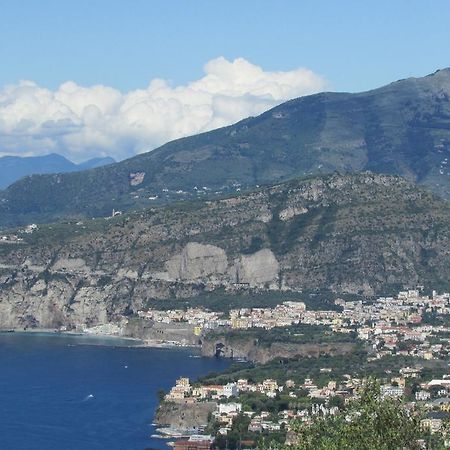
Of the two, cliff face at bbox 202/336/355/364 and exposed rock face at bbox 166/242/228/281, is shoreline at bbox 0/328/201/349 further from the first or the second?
exposed rock face at bbox 166/242/228/281

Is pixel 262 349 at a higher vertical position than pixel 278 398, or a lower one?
higher

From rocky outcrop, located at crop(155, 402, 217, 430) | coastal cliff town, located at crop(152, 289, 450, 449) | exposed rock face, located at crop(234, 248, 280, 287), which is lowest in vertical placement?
rocky outcrop, located at crop(155, 402, 217, 430)

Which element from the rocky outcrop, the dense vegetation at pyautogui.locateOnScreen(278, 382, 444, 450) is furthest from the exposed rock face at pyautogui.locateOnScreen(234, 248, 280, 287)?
the dense vegetation at pyautogui.locateOnScreen(278, 382, 444, 450)

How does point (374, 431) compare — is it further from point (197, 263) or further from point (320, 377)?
point (197, 263)

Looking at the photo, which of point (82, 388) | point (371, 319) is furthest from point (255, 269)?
point (82, 388)

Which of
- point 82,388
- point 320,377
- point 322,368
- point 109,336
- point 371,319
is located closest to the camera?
point 320,377

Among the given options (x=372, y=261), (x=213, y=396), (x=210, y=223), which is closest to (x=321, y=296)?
(x=372, y=261)

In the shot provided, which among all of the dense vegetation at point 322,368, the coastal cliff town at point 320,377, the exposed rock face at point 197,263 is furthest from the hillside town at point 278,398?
the exposed rock face at point 197,263

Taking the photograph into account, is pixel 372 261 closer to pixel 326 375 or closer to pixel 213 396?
pixel 326 375
